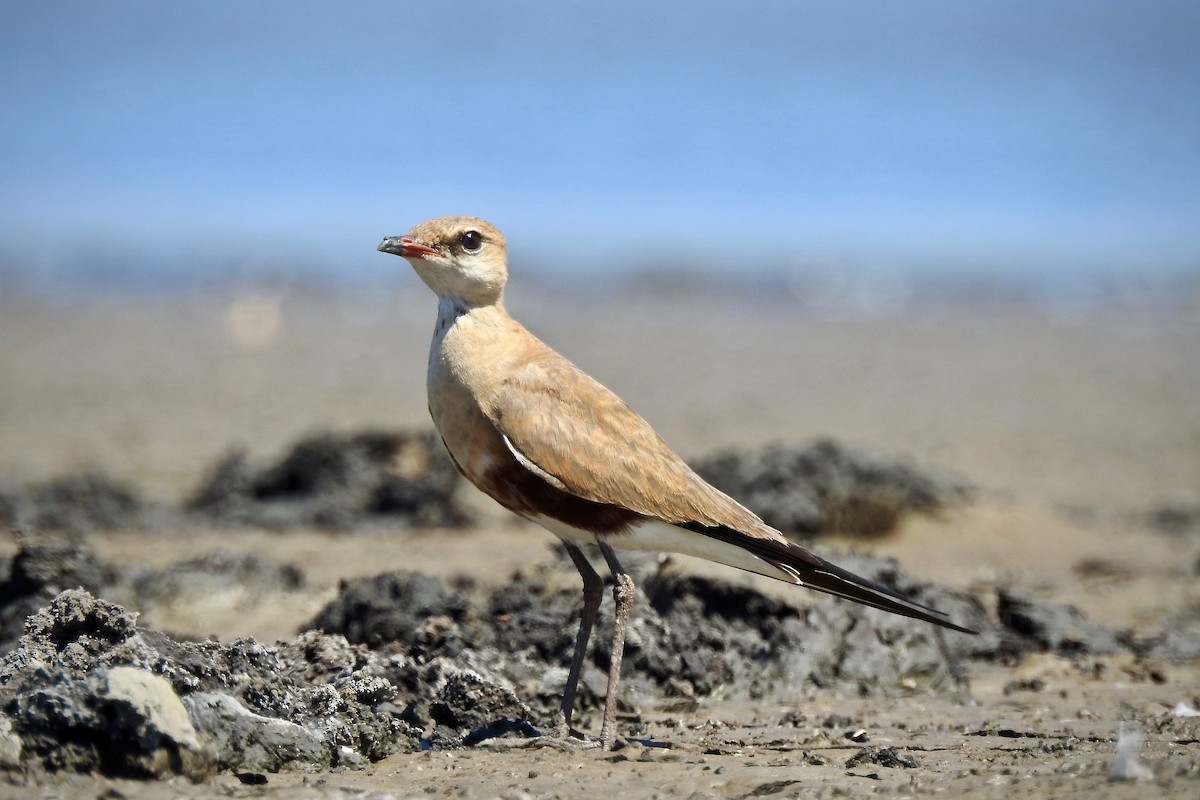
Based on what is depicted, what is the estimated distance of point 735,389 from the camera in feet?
79.5

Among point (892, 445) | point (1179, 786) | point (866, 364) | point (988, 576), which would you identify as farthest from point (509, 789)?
point (866, 364)

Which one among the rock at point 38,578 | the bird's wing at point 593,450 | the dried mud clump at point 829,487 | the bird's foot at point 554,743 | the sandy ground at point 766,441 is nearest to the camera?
the sandy ground at point 766,441

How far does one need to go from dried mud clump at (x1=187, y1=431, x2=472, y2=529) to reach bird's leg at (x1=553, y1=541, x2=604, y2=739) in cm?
581

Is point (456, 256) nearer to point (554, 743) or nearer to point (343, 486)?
point (554, 743)

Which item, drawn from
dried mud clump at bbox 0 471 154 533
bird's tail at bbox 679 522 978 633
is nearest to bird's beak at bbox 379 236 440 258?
bird's tail at bbox 679 522 978 633

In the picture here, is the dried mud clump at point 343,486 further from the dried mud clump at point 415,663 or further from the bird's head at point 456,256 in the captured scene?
the bird's head at point 456,256

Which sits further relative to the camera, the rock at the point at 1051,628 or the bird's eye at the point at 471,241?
the rock at the point at 1051,628

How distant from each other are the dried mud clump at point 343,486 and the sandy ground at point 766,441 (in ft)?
1.39

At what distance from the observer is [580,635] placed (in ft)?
19.7

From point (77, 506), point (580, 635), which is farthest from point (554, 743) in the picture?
point (77, 506)

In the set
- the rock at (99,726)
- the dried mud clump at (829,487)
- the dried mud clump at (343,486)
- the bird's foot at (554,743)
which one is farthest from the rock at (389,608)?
the dried mud clump at (829,487)

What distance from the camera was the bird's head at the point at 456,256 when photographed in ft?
19.6

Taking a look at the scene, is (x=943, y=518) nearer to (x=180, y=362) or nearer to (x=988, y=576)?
(x=988, y=576)

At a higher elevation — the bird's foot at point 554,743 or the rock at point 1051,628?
the rock at point 1051,628
